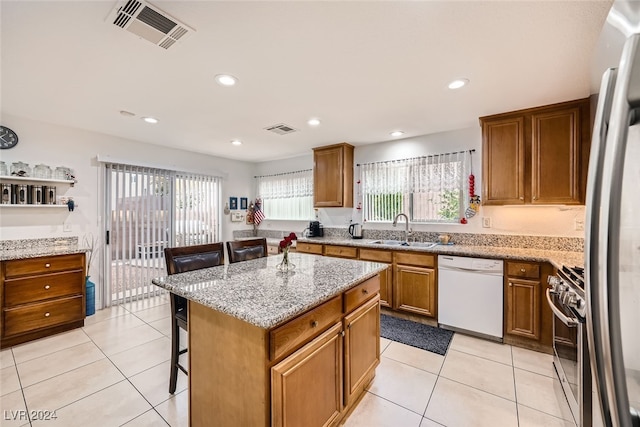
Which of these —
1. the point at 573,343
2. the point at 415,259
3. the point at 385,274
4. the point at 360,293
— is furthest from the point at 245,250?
the point at 573,343

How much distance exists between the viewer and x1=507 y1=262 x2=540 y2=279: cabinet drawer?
8.29ft

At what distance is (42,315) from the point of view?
2.79 m

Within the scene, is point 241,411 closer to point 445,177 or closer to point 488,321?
point 488,321

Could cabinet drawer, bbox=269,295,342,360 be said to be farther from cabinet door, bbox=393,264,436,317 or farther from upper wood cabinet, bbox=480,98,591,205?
upper wood cabinet, bbox=480,98,591,205

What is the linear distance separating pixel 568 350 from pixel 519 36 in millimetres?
1872

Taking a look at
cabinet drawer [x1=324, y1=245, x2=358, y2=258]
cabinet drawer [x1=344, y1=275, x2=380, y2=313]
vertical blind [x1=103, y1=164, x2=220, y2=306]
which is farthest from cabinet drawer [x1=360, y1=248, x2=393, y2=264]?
vertical blind [x1=103, y1=164, x2=220, y2=306]

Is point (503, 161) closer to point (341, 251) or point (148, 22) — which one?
point (341, 251)

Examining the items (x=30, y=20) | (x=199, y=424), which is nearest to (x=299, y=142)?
(x=30, y=20)

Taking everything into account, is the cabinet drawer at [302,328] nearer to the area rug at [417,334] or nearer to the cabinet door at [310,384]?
the cabinet door at [310,384]

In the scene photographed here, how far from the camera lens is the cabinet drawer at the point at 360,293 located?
1.67 m

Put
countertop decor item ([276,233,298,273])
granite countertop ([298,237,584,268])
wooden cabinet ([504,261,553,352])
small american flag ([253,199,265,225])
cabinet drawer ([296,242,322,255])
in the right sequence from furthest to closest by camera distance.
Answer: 1. small american flag ([253,199,265,225])
2. cabinet drawer ([296,242,322,255])
3. wooden cabinet ([504,261,553,352])
4. granite countertop ([298,237,584,268])
5. countertop decor item ([276,233,298,273])

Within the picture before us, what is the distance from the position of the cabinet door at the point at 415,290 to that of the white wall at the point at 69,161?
3.82 metres

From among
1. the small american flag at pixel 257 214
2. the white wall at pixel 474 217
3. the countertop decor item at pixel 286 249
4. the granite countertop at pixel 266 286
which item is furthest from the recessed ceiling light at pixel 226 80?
the small american flag at pixel 257 214

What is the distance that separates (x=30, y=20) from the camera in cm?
151
